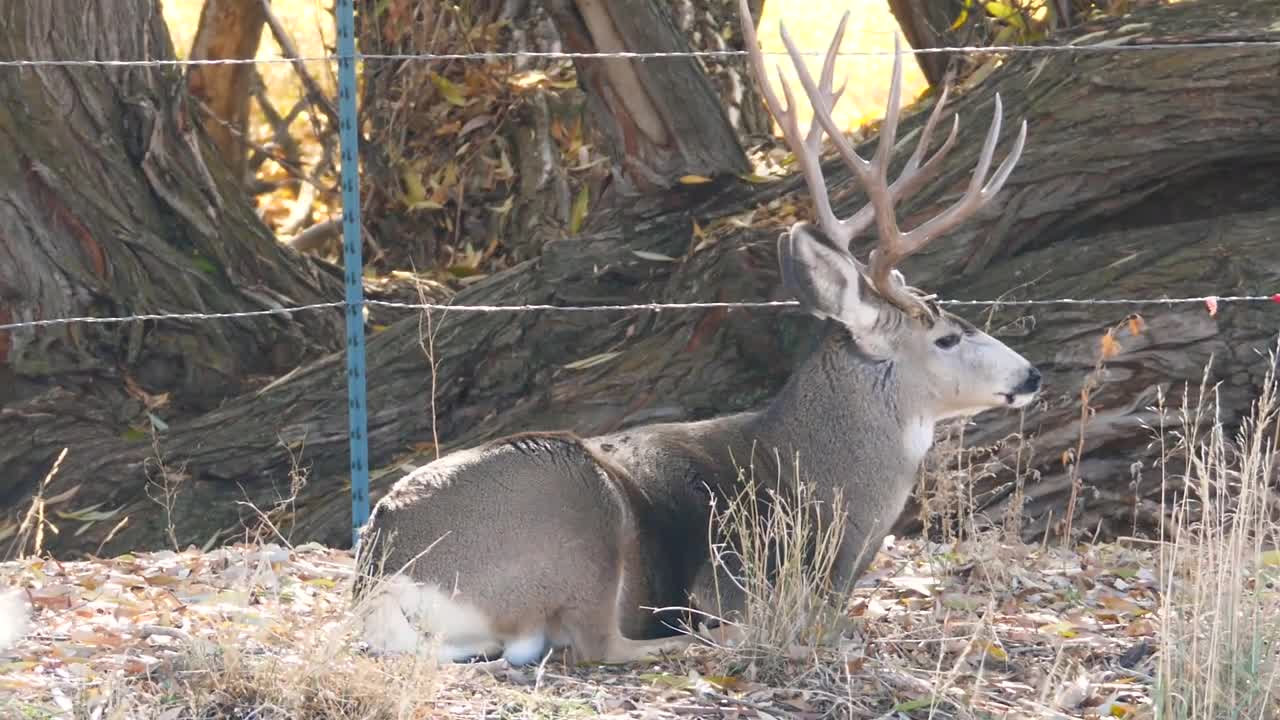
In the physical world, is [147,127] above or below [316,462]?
above

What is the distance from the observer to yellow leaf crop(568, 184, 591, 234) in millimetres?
10078

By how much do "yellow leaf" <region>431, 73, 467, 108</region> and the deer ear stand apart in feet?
18.1

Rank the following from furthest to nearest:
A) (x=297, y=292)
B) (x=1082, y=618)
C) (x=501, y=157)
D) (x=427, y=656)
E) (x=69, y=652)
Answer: (x=501, y=157), (x=297, y=292), (x=1082, y=618), (x=69, y=652), (x=427, y=656)

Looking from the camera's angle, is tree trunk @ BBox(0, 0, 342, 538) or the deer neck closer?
the deer neck

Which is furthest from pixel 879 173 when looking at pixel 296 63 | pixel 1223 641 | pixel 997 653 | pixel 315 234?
pixel 315 234

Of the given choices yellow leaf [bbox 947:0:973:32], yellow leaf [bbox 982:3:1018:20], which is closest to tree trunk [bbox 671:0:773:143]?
yellow leaf [bbox 947:0:973:32]

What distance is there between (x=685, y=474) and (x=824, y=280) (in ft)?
2.57

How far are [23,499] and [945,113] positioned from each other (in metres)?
4.18

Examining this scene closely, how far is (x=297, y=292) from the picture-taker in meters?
8.38

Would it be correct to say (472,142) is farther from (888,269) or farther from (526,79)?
(888,269)

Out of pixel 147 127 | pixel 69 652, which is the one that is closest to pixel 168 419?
pixel 147 127

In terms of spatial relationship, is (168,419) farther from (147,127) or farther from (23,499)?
(147,127)

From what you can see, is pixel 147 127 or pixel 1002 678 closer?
pixel 1002 678

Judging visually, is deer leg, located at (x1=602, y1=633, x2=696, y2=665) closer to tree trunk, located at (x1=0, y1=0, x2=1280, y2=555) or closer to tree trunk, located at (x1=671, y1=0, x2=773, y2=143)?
tree trunk, located at (x1=0, y1=0, x2=1280, y2=555)
